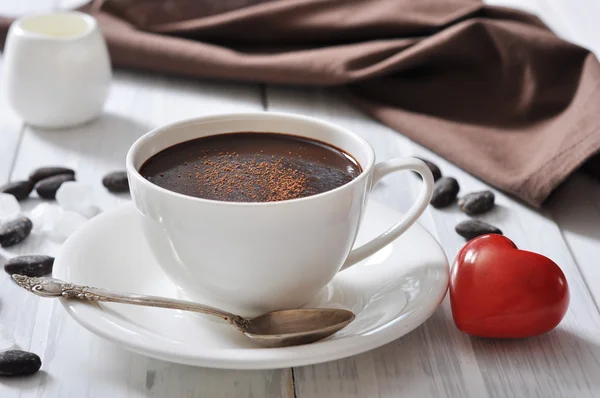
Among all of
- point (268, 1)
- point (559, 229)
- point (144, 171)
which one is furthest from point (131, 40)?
point (559, 229)

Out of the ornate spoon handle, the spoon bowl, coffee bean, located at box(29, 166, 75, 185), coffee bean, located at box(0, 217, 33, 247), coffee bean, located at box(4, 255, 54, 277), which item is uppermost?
the ornate spoon handle

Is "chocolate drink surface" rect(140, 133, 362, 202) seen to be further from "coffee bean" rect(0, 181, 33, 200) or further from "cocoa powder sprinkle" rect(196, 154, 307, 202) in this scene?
"coffee bean" rect(0, 181, 33, 200)

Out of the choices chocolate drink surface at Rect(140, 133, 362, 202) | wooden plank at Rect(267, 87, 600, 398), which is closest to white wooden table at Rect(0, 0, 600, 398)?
wooden plank at Rect(267, 87, 600, 398)

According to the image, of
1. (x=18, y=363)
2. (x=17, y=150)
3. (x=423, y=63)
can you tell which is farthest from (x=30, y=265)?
(x=423, y=63)

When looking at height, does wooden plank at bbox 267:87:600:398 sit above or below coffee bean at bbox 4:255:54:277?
above

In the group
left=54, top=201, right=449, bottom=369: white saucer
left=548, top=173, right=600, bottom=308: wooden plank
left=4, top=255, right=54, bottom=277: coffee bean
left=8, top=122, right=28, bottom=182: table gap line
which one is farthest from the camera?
left=8, top=122, right=28, bottom=182: table gap line

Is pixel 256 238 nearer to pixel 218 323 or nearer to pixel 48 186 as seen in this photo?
pixel 218 323

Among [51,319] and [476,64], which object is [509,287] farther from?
[476,64]
